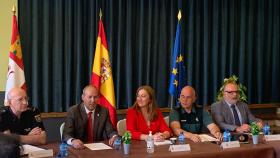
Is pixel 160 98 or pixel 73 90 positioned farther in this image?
pixel 160 98

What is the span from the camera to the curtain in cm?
524

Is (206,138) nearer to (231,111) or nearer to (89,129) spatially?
(231,111)

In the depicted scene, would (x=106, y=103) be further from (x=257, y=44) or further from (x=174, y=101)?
(x=257, y=44)

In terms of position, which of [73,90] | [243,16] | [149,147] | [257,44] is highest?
[243,16]

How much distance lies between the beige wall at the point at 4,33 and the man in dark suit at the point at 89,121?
64.0 inches

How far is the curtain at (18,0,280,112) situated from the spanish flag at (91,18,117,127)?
0.47 metres

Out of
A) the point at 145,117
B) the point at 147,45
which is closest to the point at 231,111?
the point at 145,117

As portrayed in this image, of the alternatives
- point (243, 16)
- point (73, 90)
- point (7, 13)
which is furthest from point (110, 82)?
point (243, 16)

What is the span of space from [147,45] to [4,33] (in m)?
1.96

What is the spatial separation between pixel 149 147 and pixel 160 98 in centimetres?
285

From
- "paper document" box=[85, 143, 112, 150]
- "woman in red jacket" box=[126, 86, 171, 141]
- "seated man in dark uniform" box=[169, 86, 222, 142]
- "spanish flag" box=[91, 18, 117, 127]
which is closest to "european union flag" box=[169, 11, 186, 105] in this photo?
"spanish flag" box=[91, 18, 117, 127]

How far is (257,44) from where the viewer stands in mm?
6473

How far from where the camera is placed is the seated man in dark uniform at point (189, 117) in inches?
166

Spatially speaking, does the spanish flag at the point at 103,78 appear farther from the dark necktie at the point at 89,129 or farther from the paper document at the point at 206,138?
the paper document at the point at 206,138
